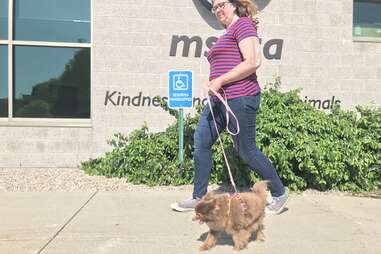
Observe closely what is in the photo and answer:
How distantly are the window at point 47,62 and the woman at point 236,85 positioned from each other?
3.75 meters

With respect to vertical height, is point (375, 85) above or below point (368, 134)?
above

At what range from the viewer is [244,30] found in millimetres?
4246

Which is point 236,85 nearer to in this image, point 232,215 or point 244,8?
point 244,8

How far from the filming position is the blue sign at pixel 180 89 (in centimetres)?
669

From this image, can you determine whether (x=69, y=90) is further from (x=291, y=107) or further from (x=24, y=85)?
(x=291, y=107)

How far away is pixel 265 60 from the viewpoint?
8.33 m

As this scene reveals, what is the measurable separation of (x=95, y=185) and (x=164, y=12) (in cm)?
311

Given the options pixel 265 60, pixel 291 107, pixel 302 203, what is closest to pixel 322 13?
pixel 265 60

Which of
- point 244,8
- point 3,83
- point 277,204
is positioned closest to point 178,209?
point 277,204

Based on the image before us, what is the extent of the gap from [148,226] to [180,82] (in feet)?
8.96

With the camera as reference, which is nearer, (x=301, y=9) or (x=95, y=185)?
(x=95, y=185)

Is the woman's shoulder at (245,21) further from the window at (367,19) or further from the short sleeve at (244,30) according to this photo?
the window at (367,19)

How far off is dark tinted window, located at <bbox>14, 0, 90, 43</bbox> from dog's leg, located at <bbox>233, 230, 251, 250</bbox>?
5037 mm

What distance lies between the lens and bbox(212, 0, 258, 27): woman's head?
4.45 meters
